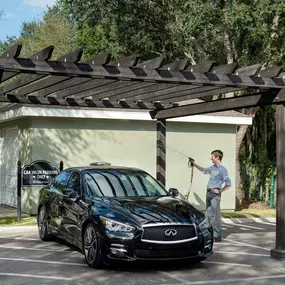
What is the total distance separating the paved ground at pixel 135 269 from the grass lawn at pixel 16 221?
2852 mm

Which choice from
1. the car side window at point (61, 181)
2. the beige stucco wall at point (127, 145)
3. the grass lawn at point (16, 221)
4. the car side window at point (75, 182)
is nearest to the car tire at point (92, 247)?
the car side window at point (75, 182)

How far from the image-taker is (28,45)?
46.3m

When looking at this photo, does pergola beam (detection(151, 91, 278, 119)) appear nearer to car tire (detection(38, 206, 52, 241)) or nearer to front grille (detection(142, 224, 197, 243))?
front grille (detection(142, 224, 197, 243))

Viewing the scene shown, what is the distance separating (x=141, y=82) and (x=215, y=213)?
335cm

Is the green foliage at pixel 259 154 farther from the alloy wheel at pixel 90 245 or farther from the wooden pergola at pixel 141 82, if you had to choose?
the alloy wheel at pixel 90 245

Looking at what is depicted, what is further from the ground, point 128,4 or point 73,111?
point 128,4

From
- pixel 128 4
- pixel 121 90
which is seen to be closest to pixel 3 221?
pixel 121 90

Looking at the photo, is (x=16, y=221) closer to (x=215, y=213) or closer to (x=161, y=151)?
(x=161, y=151)

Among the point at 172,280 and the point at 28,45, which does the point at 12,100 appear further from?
the point at 28,45

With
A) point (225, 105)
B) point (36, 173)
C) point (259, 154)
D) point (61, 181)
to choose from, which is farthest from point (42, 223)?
point (259, 154)

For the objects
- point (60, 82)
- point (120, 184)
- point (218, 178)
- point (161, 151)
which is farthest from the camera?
point (161, 151)

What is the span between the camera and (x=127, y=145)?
17.0 metres

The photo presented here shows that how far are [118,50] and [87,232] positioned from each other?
48.8 feet

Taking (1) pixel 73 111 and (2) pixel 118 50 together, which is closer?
(1) pixel 73 111
